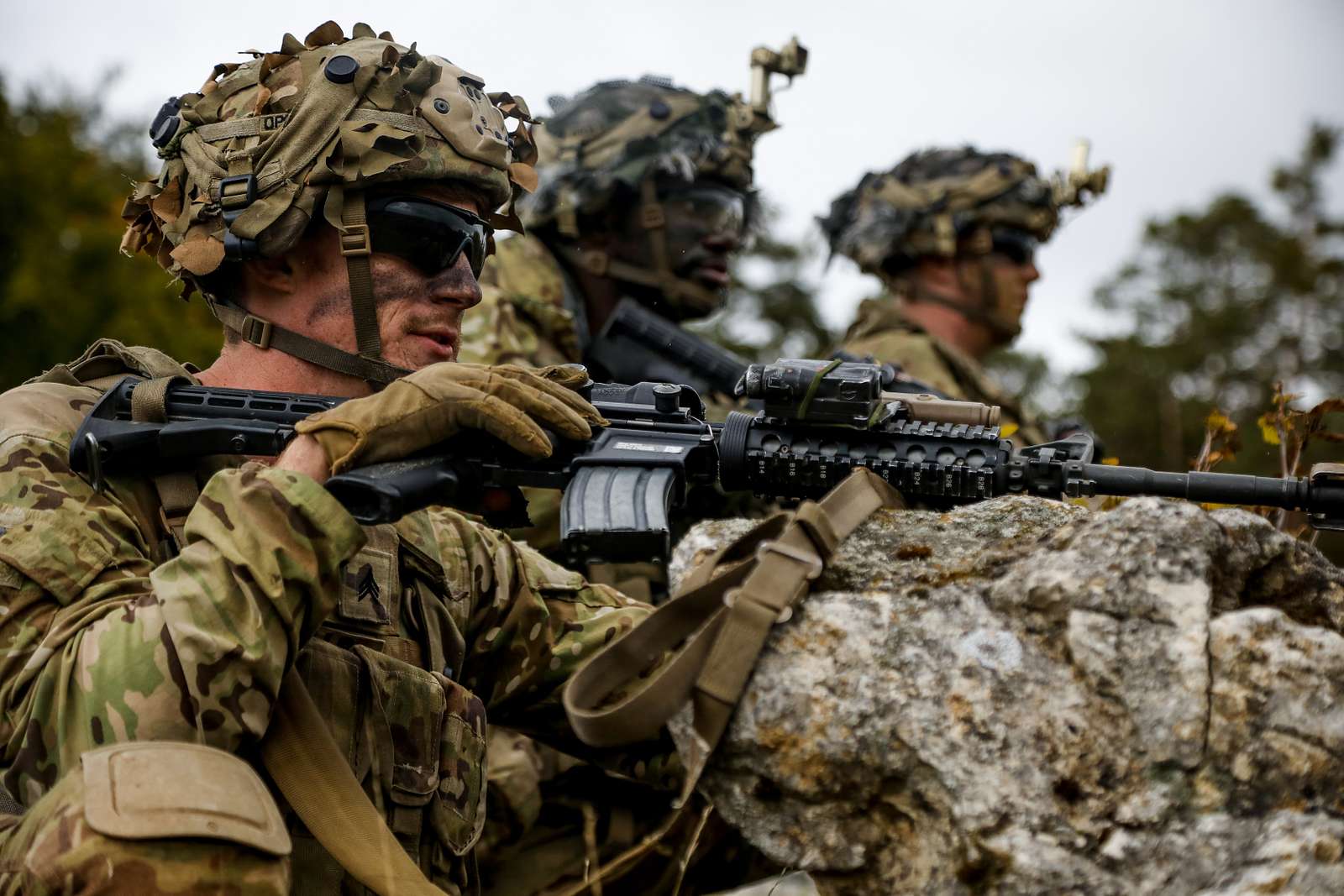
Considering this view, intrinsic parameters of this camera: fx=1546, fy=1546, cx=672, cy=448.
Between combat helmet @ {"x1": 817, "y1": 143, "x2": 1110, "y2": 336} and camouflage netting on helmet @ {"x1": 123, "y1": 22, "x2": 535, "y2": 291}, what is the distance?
17.8 ft

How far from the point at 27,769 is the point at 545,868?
2334 mm

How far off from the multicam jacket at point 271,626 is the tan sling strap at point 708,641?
0.65 metres

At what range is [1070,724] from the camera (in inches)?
111

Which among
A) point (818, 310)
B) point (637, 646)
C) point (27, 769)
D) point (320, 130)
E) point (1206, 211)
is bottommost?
point (27, 769)

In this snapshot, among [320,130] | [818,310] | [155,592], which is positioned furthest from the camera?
[818,310]

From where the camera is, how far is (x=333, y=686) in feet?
11.9

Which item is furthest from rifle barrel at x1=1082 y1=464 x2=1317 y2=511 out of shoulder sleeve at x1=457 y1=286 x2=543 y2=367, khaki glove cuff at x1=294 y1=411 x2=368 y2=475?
shoulder sleeve at x1=457 y1=286 x2=543 y2=367

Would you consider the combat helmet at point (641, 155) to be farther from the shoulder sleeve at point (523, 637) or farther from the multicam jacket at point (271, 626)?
the shoulder sleeve at point (523, 637)

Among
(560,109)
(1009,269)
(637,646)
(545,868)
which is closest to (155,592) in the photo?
(637,646)

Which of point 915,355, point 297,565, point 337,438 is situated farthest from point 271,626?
point 915,355

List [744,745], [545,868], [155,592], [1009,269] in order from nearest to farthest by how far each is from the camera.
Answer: [744,745] < [155,592] < [545,868] < [1009,269]

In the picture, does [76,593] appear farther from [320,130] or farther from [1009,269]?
[1009,269]

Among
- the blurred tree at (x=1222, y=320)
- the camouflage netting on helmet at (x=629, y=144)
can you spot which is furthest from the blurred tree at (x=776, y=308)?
the camouflage netting on helmet at (x=629, y=144)

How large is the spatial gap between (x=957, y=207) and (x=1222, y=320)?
10.5 metres
